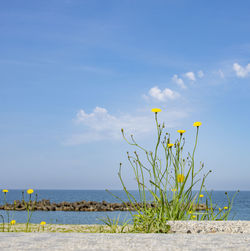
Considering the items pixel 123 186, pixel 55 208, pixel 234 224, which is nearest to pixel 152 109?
pixel 123 186

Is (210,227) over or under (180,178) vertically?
under

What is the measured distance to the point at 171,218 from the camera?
4.17 meters

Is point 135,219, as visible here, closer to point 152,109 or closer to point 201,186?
point 201,186

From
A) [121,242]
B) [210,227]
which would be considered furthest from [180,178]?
[121,242]

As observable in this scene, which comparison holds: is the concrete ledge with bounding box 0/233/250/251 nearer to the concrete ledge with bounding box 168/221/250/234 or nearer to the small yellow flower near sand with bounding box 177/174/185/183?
the concrete ledge with bounding box 168/221/250/234

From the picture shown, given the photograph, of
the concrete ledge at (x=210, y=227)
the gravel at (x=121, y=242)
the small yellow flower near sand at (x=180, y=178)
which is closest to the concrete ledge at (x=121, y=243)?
the gravel at (x=121, y=242)

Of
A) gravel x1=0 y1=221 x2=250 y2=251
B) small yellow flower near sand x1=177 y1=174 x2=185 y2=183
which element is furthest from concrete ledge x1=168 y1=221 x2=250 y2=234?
gravel x1=0 y1=221 x2=250 y2=251

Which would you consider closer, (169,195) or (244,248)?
(244,248)

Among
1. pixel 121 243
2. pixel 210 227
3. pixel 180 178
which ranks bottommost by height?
pixel 210 227

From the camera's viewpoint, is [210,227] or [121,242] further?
[210,227]

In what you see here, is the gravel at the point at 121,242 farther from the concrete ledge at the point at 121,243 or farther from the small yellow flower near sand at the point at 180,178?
the small yellow flower near sand at the point at 180,178

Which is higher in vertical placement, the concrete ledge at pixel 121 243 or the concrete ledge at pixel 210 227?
the concrete ledge at pixel 121 243

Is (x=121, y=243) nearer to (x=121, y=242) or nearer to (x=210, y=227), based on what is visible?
(x=121, y=242)

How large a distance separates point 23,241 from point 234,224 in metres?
2.27
